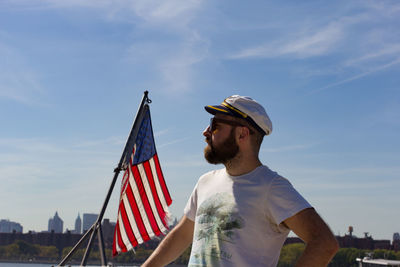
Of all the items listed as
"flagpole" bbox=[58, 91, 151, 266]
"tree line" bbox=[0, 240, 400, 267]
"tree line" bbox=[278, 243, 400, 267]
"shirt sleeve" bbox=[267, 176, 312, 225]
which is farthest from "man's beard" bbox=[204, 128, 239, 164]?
"tree line" bbox=[0, 240, 400, 267]

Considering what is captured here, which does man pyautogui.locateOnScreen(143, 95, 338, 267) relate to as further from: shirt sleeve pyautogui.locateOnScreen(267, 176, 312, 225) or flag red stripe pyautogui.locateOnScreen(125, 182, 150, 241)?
flag red stripe pyautogui.locateOnScreen(125, 182, 150, 241)

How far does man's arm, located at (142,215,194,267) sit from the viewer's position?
11.0ft

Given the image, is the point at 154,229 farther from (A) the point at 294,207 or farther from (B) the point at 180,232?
(A) the point at 294,207

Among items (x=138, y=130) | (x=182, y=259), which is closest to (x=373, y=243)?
(x=182, y=259)

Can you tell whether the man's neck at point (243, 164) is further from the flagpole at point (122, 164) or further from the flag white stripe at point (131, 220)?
the flag white stripe at point (131, 220)

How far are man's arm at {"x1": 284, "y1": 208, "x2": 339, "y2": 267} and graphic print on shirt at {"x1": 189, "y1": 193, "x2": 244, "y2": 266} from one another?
1.01 ft

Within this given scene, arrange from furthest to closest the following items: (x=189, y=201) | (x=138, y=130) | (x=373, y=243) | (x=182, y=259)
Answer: (x=373, y=243) < (x=182, y=259) < (x=138, y=130) < (x=189, y=201)

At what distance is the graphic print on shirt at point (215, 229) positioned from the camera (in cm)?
288

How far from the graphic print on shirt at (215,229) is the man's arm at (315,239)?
307 millimetres

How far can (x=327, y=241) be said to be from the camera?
261 cm

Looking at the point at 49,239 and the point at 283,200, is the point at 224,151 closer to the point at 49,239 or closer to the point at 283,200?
the point at 283,200

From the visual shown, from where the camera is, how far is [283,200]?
9.07 ft

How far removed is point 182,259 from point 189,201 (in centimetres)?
13484

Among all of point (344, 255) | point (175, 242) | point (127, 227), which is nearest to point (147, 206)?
point (127, 227)
